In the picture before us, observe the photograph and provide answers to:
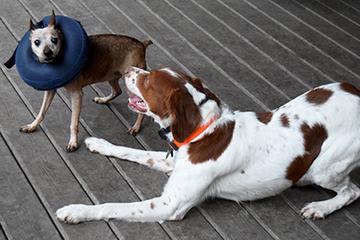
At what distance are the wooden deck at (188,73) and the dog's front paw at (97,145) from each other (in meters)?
0.06

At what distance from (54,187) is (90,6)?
90.3 inches

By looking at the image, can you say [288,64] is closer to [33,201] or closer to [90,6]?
[90,6]

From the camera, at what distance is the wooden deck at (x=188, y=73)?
2496 mm

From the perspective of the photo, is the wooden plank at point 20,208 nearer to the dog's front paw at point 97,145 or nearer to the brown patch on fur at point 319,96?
the dog's front paw at point 97,145

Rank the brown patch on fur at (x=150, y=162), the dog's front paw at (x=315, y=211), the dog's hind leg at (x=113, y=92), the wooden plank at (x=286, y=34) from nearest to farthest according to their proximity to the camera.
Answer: the dog's front paw at (x=315, y=211), the brown patch on fur at (x=150, y=162), the dog's hind leg at (x=113, y=92), the wooden plank at (x=286, y=34)

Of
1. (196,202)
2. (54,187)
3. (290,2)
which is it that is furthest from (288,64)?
(54,187)

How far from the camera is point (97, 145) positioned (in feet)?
9.38

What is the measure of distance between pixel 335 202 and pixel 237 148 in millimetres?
796

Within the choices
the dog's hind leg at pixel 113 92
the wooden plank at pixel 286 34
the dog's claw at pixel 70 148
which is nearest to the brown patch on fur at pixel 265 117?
the dog's hind leg at pixel 113 92

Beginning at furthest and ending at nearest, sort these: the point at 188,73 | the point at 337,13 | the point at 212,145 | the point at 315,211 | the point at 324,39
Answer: the point at 337,13 < the point at 324,39 < the point at 188,73 < the point at 315,211 < the point at 212,145

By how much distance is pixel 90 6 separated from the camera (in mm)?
4223

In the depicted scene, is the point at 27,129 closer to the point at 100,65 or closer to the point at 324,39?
the point at 100,65

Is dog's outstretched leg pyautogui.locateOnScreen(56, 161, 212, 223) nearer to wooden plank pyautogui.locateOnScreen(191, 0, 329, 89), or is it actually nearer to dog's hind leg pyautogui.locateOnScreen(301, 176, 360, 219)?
dog's hind leg pyautogui.locateOnScreen(301, 176, 360, 219)

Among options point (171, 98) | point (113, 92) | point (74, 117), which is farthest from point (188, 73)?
point (171, 98)
